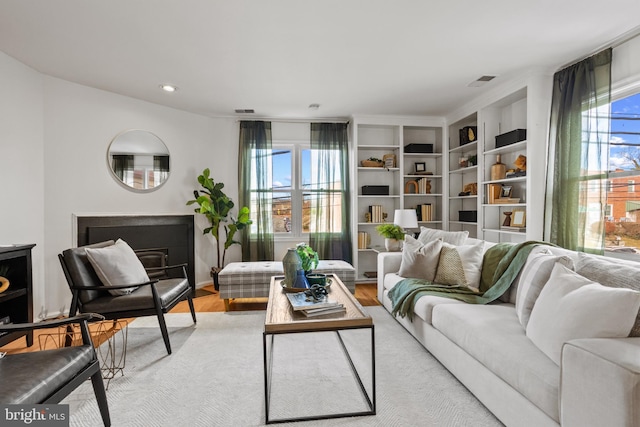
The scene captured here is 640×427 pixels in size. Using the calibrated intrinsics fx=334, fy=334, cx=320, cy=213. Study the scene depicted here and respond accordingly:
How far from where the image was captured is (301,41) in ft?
9.02

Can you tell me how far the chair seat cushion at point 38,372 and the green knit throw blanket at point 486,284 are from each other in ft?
7.09

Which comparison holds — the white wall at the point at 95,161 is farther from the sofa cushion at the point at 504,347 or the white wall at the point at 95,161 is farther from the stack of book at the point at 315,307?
the sofa cushion at the point at 504,347

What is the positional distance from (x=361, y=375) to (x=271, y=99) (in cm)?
333

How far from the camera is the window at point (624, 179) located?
2762 millimetres

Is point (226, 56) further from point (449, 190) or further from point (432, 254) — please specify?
point (449, 190)

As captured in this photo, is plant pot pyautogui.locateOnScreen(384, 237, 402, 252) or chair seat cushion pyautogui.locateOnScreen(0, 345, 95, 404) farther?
plant pot pyautogui.locateOnScreen(384, 237, 402, 252)

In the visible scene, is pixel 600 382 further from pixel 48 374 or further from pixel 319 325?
pixel 48 374

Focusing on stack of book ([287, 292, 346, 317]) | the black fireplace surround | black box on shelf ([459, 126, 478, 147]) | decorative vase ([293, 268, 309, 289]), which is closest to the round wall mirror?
the black fireplace surround

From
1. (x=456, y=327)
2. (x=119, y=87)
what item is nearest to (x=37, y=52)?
(x=119, y=87)

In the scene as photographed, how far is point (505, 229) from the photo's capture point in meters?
3.92

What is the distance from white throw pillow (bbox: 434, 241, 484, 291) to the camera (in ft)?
9.07

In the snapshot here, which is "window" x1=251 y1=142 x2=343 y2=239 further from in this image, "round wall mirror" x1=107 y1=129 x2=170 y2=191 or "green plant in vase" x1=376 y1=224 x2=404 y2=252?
"round wall mirror" x1=107 y1=129 x2=170 y2=191

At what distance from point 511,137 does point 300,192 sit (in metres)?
2.91

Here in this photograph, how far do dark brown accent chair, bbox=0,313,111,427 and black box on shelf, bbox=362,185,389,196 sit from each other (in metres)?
3.91
